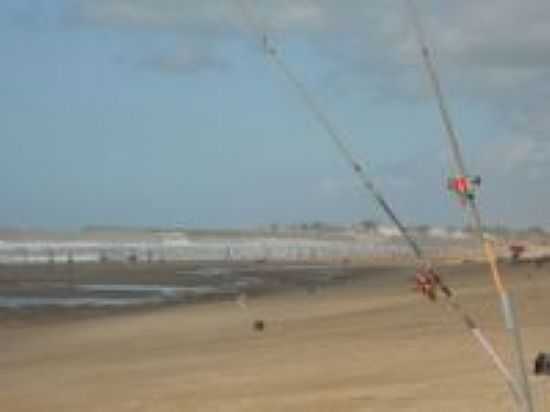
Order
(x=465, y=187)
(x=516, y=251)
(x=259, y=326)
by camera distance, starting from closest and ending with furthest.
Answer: (x=465, y=187) → (x=259, y=326) → (x=516, y=251)

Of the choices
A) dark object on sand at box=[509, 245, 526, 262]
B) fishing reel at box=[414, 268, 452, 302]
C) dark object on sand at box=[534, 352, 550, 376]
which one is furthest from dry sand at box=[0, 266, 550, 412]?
dark object on sand at box=[509, 245, 526, 262]

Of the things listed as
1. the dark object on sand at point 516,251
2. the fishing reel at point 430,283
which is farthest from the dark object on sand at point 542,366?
the dark object on sand at point 516,251

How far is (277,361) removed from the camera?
55.5 ft

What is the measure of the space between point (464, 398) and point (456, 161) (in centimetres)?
671

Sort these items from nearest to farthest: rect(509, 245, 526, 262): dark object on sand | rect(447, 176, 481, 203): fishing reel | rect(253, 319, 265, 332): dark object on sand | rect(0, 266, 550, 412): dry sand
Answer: rect(447, 176, 481, 203): fishing reel < rect(0, 266, 550, 412): dry sand < rect(253, 319, 265, 332): dark object on sand < rect(509, 245, 526, 262): dark object on sand

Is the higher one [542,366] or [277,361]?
[277,361]

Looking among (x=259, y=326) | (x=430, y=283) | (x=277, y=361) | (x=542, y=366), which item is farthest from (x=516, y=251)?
(x=430, y=283)

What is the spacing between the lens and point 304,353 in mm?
17703

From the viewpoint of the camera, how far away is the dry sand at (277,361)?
40.5ft

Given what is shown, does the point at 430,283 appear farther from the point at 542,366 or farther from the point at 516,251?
the point at 516,251

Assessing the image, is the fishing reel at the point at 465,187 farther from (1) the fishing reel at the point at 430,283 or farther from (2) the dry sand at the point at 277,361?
(2) the dry sand at the point at 277,361

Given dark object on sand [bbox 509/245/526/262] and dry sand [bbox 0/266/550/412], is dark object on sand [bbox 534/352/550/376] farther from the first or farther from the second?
dark object on sand [bbox 509/245/526/262]

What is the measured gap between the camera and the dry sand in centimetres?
1234

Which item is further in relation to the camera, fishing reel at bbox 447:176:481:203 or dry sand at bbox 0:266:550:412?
dry sand at bbox 0:266:550:412
